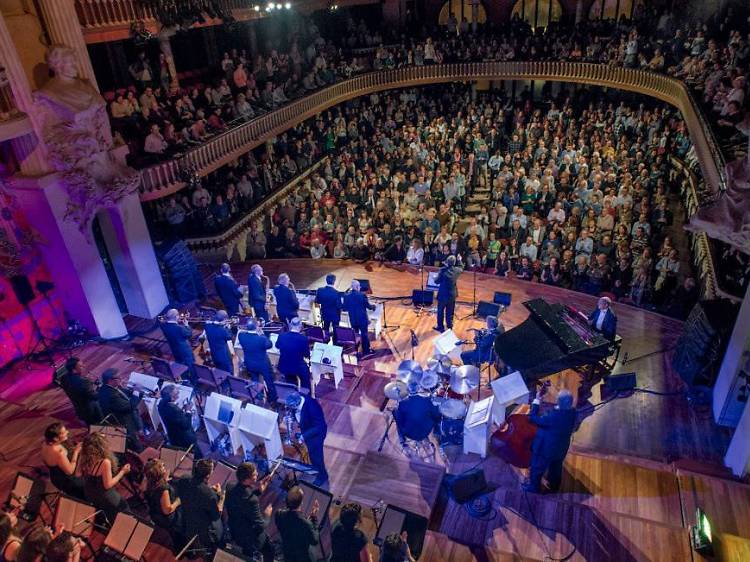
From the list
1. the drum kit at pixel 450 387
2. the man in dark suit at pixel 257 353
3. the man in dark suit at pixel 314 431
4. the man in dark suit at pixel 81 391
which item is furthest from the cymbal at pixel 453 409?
the man in dark suit at pixel 81 391

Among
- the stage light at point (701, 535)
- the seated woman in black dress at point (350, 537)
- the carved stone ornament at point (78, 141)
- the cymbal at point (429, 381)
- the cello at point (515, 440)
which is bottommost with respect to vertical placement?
the cello at point (515, 440)

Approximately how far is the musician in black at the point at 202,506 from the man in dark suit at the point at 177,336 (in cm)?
285

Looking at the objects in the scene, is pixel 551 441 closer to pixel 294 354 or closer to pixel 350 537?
pixel 350 537

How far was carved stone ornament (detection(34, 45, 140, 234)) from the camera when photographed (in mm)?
7859

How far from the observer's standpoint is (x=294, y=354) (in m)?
7.48

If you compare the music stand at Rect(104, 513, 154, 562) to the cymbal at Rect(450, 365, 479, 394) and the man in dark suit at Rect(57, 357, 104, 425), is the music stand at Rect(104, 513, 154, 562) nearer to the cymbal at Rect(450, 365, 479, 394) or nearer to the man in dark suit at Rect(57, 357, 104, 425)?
the man in dark suit at Rect(57, 357, 104, 425)

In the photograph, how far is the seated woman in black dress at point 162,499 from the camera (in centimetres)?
504

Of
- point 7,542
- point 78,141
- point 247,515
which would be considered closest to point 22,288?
point 78,141

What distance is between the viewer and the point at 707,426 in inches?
292

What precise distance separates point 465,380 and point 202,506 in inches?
131

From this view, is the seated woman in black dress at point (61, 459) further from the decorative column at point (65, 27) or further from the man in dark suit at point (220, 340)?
the decorative column at point (65, 27)

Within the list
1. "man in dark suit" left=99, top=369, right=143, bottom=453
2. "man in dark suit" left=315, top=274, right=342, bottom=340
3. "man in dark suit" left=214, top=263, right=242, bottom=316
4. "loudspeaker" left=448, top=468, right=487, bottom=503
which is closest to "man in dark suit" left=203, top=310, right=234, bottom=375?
"man in dark suit" left=214, top=263, right=242, bottom=316

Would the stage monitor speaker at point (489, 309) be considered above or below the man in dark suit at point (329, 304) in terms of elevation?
below

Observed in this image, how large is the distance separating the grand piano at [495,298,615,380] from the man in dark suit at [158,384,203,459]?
4.10 m
